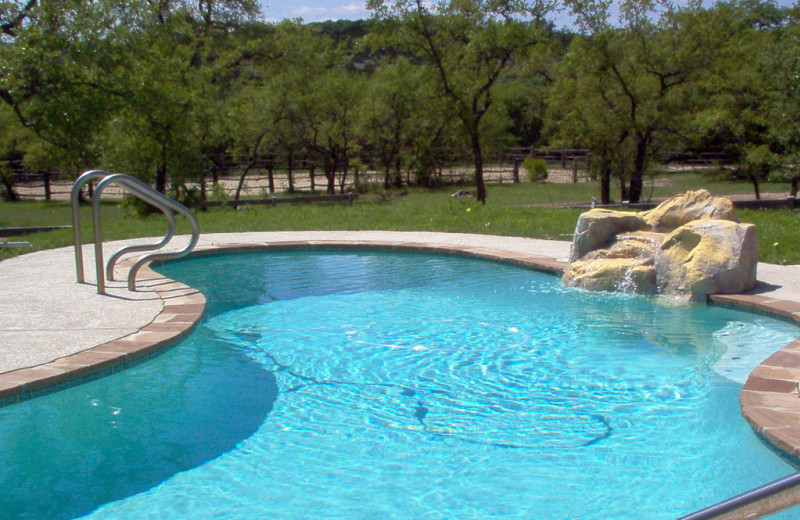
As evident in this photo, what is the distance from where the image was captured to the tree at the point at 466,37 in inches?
691

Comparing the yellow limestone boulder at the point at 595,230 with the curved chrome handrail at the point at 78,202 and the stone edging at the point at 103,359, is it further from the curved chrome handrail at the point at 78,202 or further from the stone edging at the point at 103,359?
the curved chrome handrail at the point at 78,202

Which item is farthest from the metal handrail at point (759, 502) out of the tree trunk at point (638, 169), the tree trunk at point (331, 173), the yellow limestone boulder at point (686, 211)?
the tree trunk at point (331, 173)

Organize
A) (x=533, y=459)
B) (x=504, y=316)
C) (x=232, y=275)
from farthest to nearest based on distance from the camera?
1. (x=232, y=275)
2. (x=504, y=316)
3. (x=533, y=459)

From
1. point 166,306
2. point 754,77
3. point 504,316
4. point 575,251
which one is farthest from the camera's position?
point 754,77

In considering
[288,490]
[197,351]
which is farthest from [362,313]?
[288,490]

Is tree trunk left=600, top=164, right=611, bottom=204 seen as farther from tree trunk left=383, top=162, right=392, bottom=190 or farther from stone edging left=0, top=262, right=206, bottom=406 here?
stone edging left=0, top=262, right=206, bottom=406

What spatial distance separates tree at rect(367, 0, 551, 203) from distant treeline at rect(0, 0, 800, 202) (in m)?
0.04

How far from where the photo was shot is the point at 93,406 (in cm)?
449

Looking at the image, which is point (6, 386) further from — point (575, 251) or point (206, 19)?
point (206, 19)

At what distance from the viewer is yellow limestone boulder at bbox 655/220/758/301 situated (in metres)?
6.99

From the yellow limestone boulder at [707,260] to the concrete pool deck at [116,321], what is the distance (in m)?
0.17

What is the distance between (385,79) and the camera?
81.1ft

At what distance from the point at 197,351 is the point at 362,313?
1.81 meters

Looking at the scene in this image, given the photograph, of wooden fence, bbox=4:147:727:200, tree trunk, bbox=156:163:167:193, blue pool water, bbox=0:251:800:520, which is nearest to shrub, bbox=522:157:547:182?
wooden fence, bbox=4:147:727:200
